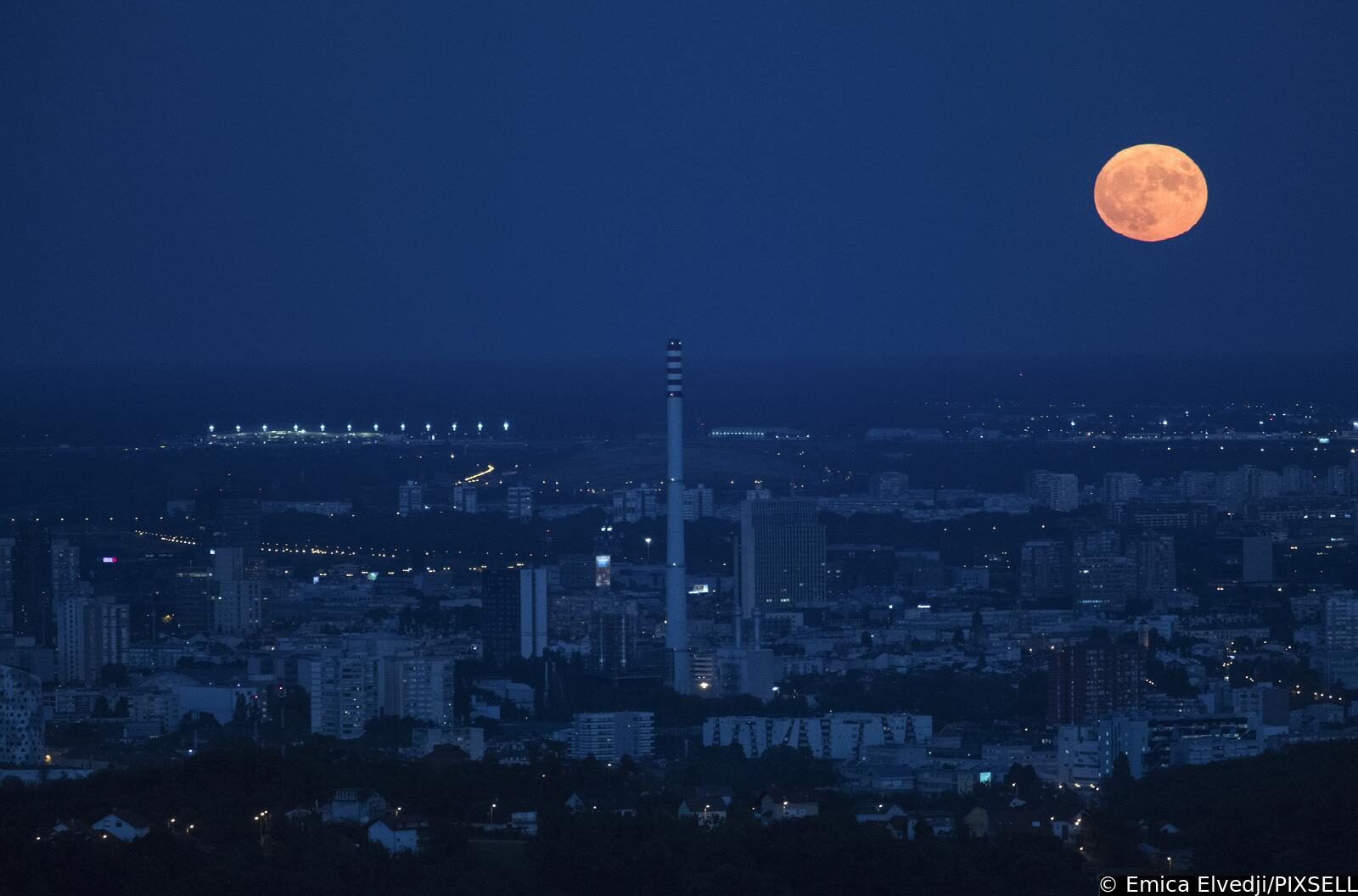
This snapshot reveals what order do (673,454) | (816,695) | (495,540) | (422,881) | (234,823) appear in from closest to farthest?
(422,881)
(234,823)
(816,695)
(673,454)
(495,540)

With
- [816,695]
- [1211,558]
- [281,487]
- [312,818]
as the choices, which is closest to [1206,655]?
[816,695]

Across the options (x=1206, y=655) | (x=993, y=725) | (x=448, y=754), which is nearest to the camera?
(x=448, y=754)

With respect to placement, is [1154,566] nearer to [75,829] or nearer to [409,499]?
[409,499]

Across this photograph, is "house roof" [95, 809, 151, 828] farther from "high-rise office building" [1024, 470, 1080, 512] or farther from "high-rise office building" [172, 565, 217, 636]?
"high-rise office building" [1024, 470, 1080, 512]

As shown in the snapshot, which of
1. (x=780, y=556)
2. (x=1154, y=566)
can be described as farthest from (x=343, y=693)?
(x=1154, y=566)

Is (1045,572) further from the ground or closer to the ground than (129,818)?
closer to the ground

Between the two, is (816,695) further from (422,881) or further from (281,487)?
(281,487)

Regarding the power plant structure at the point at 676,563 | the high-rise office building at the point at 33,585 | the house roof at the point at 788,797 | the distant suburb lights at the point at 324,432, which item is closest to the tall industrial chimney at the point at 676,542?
the power plant structure at the point at 676,563
